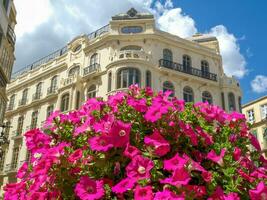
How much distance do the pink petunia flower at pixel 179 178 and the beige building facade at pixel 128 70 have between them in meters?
21.0

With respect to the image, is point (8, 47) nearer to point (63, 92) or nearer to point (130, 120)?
point (63, 92)

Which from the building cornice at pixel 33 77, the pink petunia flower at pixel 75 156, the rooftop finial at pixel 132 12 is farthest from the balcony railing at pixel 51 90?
the pink petunia flower at pixel 75 156

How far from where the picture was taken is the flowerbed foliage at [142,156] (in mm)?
3059

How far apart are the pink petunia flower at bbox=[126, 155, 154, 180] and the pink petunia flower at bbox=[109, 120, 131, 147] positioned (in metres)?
0.21

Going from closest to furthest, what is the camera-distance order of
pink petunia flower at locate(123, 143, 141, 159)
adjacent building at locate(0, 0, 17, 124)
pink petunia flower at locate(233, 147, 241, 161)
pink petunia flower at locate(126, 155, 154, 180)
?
pink petunia flower at locate(126, 155, 154, 180)
pink petunia flower at locate(123, 143, 141, 159)
pink petunia flower at locate(233, 147, 241, 161)
adjacent building at locate(0, 0, 17, 124)

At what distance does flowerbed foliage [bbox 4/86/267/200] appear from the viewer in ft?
10.0

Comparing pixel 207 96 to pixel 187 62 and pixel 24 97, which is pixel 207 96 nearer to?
pixel 187 62

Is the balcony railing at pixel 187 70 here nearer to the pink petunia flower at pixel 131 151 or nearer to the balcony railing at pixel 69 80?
the balcony railing at pixel 69 80

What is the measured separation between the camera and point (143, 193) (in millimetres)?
2912

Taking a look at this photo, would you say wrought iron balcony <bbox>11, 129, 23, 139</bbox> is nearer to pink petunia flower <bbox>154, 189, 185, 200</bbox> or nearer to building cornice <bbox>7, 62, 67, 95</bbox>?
building cornice <bbox>7, 62, 67, 95</bbox>

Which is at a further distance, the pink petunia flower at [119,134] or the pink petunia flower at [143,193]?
the pink petunia flower at [119,134]

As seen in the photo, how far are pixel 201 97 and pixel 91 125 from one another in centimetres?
2353

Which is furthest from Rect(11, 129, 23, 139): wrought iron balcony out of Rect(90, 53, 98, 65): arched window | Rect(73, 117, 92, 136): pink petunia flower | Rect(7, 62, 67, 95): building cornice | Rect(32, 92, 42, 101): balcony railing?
Rect(73, 117, 92, 136): pink petunia flower

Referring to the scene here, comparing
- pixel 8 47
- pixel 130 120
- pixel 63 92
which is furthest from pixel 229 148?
pixel 63 92
